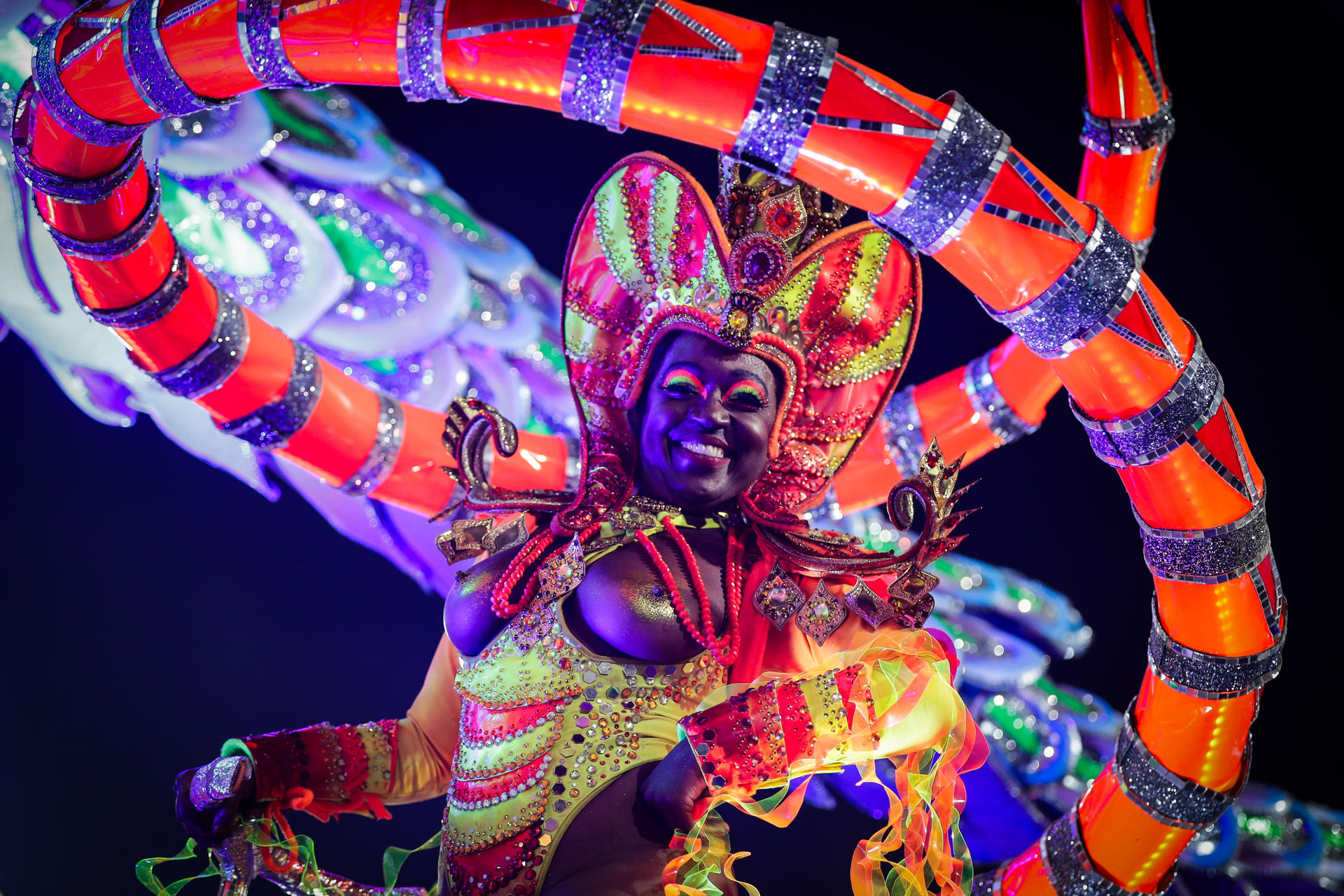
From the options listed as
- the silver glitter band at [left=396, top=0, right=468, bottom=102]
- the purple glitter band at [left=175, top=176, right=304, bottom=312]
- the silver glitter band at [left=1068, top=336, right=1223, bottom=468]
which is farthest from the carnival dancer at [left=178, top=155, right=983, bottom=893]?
the purple glitter band at [left=175, top=176, right=304, bottom=312]

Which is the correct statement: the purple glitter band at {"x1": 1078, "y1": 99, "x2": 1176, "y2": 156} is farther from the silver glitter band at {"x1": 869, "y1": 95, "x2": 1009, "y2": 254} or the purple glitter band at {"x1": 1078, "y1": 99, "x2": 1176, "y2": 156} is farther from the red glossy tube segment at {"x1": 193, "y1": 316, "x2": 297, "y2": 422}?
the red glossy tube segment at {"x1": 193, "y1": 316, "x2": 297, "y2": 422}

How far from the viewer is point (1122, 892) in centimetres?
162

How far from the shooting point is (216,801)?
1572mm

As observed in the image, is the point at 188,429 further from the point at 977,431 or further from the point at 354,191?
the point at 977,431

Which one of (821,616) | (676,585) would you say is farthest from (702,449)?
(821,616)

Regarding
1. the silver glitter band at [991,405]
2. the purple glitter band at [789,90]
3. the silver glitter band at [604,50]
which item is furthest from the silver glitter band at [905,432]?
the silver glitter band at [604,50]

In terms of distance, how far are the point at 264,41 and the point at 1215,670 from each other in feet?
5.40

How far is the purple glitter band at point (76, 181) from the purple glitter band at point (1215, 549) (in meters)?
1.72

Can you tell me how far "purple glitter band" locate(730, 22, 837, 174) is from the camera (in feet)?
3.69

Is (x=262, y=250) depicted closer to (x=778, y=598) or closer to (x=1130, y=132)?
(x=778, y=598)

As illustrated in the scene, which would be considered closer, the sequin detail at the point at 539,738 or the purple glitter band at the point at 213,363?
the sequin detail at the point at 539,738

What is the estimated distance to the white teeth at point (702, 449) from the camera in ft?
5.14

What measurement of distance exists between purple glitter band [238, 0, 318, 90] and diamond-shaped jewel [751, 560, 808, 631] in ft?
3.30

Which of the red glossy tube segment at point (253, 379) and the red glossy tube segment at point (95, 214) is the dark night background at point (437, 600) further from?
the red glossy tube segment at point (95, 214)
